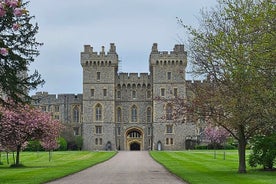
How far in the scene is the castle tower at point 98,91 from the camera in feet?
282

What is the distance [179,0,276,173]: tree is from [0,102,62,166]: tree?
13.5 meters

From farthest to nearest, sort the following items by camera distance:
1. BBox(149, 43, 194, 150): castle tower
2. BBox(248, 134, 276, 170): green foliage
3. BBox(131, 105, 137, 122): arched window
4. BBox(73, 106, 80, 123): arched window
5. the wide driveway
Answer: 1. BBox(73, 106, 80, 123): arched window
2. BBox(131, 105, 137, 122): arched window
3. BBox(149, 43, 194, 150): castle tower
4. BBox(248, 134, 276, 170): green foliage
5. the wide driveway

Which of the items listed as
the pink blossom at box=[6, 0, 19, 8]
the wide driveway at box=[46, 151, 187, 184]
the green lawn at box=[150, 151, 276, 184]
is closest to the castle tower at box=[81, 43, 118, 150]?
the green lawn at box=[150, 151, 276, 184]

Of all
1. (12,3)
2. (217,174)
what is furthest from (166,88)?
(12,3)

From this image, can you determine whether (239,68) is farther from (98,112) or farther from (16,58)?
(98,112)

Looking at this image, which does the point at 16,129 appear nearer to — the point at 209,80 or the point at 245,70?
the point at 209,80

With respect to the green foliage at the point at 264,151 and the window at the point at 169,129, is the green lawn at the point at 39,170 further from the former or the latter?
the window at the point at 169,129

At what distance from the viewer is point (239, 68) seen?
19844mm

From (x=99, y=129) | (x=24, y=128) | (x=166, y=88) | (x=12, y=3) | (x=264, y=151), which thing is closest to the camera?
(x=12, y=3)

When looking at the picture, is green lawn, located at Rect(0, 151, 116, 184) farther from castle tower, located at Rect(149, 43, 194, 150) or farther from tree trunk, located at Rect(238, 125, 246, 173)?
castle tower, located at Rect(149, 43, 194, 150)

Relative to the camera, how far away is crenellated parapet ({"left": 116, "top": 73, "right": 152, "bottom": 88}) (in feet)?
292

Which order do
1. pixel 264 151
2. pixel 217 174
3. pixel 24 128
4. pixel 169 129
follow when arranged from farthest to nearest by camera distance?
pixel 169 129, pixel 24 128, pixel 264 151, pixel 217 174

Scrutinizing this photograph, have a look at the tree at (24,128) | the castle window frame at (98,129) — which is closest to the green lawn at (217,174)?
the tree at (24,128)

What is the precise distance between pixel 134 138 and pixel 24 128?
50.7 m
